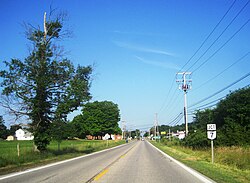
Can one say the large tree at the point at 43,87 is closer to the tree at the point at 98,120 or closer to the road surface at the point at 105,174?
the road surface at the point at 105,174

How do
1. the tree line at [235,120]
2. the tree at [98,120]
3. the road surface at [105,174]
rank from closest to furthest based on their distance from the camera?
the road surface at [105,174] → the tree line at [235,120] → the tree at [98,120]

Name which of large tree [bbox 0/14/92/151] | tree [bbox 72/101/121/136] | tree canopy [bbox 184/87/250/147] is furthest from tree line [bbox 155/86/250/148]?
tree [bbox 72/101/121/136]

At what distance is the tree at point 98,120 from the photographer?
110938 millimetres

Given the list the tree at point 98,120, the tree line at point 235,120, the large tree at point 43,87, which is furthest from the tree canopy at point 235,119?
the tree at point 98,120

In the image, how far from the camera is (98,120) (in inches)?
4377

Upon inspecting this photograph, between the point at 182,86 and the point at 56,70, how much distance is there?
1081 inches

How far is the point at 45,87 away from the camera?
84.4ft

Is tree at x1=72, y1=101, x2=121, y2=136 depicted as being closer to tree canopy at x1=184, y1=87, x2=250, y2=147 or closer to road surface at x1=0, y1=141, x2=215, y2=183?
tree canopy at x1=184, y1=87, x2=250, y2=147

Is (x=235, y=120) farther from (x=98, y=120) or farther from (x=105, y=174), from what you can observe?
(x=98, y=120)

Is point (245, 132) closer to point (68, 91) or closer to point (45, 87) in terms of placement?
point (68, 91)

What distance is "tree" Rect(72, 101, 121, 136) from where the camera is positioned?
364 feet

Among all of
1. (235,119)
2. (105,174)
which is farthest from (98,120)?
(105,174)

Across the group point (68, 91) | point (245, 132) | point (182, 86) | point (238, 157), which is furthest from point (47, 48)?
point (182, 86)

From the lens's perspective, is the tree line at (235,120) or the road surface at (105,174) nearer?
the road surface at (105,174)
